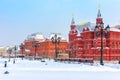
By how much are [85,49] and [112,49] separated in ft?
39.8

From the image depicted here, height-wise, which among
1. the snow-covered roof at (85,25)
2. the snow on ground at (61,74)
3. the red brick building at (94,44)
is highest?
the snow-covered roof at (85,25)

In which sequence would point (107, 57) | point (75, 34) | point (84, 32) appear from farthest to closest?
point (75, 34)
point (84, 32)
point (107, 57)

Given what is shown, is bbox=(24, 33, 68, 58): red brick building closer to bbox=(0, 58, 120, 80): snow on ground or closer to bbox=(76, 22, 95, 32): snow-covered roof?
bbox=(76, 22, 95, 32): snow-covered roof

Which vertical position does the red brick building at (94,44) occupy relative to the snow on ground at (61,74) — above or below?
above

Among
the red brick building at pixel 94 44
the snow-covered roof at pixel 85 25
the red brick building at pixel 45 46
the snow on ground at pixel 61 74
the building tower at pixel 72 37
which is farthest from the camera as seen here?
the red brick building at pixel 45 46

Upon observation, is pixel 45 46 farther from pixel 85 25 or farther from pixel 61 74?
pixel 61 74

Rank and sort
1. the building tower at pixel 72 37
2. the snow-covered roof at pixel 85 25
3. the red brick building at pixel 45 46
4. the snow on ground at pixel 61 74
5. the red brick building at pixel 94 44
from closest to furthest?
the snow on ground at pixel 61 74
the red brick building at pixel 94 44
the snow-covered roof at pixel 85 25
the building tower at pixel 72 37
the red brick building at pixel 45 46

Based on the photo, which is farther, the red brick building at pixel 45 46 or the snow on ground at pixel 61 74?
the red brick building at pixel 45 46

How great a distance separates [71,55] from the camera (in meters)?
111

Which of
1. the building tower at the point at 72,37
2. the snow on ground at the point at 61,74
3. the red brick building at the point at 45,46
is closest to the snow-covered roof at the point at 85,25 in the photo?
the building tower at the point at 72,37

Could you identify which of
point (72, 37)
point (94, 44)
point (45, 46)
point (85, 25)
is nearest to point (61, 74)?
point (94, 44)

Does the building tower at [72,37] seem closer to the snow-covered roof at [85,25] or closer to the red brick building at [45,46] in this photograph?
the snow-covered roof at [85,25]

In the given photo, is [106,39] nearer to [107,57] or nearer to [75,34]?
[107,57]

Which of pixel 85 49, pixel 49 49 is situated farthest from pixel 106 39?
pixel 49 49
